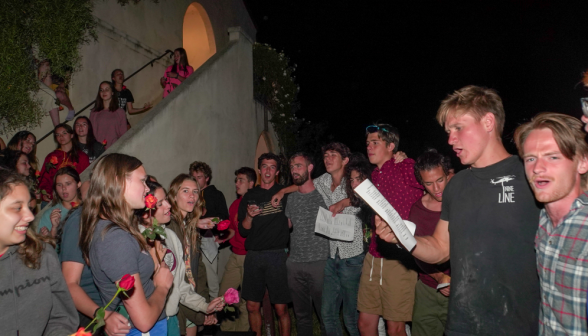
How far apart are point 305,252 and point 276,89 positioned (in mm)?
7548

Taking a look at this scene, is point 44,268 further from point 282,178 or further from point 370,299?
point 282,178

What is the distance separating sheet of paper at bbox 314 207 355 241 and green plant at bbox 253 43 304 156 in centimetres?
605

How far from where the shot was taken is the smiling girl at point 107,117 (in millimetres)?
7059

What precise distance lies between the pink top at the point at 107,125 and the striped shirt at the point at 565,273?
6823 millimetres

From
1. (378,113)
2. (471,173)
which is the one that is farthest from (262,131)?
(378,113)

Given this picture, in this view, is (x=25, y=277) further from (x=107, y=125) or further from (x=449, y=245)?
(x=107, y=125)

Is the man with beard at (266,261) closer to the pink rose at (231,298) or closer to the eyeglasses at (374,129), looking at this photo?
the eyeglasses at (374,129)

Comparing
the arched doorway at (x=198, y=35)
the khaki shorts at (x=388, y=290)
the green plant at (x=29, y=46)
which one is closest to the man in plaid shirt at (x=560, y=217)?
the khaki shorts at (x=388, y=290)

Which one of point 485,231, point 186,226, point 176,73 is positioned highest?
point 176,73

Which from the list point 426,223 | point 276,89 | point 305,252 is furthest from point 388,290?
point 276,89

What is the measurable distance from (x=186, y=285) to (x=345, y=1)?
27.4 m

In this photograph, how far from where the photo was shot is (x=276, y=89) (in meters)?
12.0

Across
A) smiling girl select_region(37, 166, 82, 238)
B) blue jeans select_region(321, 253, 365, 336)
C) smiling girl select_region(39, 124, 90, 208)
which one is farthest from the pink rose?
smiling girl select_region(39, 124, 90, 208)

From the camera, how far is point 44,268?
93.2 inches
